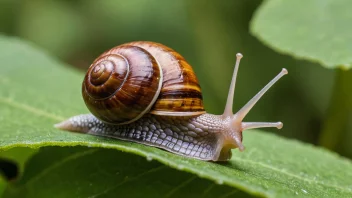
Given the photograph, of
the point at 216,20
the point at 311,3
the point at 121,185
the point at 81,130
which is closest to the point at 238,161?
the point at 121,185

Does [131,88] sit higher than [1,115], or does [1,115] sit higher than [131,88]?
[131,88]

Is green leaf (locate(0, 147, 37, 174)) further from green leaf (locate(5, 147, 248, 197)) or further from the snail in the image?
the snail

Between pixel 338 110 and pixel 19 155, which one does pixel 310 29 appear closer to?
pixel 338 110

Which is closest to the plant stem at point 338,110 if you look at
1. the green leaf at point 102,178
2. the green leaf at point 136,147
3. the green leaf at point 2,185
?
the green leaf at point 136,147

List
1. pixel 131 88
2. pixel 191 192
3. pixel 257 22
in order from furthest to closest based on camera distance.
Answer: pixel 257 22
pixel 131 88
pixel 191 192

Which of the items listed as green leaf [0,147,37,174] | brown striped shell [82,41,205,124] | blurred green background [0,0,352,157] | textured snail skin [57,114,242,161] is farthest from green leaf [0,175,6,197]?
blurred green background [0,0,352,157]

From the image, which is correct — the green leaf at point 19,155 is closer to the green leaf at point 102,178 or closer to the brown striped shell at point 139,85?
the green leaf at point 102,178

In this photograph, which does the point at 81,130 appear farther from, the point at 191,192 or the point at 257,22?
the point at 257,22
